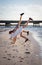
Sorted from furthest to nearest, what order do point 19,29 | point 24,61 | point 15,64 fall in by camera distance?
1. point 19,29
2. point 24,61
3. point 15,64

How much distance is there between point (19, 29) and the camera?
4.79 metres

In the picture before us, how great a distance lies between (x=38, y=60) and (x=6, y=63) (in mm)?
503

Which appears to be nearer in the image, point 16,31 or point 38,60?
point 38,60

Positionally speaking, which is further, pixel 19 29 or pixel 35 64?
pixel 19 29

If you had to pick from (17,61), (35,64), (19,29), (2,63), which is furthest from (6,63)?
(19,29)

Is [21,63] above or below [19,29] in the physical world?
below

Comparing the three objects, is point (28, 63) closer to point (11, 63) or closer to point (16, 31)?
point (11, 63)

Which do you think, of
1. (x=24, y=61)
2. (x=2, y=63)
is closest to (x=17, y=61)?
(x=24, y=61)

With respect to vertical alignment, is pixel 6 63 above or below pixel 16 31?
below

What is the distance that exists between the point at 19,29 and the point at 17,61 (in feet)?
7.26

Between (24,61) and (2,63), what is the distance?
0.34m

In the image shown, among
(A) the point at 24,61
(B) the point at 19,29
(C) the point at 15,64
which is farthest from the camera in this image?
(B) the point at 19,29

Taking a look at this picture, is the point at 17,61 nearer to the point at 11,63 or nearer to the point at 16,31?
the point at 11,63

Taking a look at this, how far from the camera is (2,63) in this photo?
246cm
